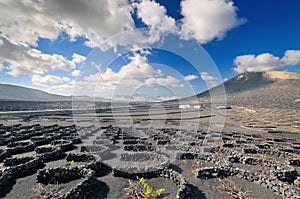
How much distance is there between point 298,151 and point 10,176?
30404mm

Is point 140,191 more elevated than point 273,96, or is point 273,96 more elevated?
point 273,96

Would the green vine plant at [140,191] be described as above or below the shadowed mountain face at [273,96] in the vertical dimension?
below

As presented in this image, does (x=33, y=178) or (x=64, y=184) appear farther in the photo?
(x=33, y=178)

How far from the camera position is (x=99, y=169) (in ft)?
52.7

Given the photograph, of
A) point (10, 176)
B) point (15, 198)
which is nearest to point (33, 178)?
point (10, 176)

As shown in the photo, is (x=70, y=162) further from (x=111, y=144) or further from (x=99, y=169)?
(x=111, y=144)

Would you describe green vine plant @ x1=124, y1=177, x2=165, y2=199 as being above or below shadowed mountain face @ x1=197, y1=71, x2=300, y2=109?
below

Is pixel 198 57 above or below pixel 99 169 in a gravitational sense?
above


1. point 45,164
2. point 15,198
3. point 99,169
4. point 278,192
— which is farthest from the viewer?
point 45,164

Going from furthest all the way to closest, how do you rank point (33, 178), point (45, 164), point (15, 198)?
point (45, 164)
point (33, 178)
point (15, 198)

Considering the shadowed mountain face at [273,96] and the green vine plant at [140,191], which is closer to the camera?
the green vine plant at [140,191]

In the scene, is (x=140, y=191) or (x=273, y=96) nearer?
(x=140, y=191)

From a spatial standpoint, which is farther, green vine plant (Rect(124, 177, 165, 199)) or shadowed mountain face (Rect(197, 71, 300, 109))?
shadowed mountain face (Rect(197, 71, 300, 109))

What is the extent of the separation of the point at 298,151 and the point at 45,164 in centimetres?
2896
